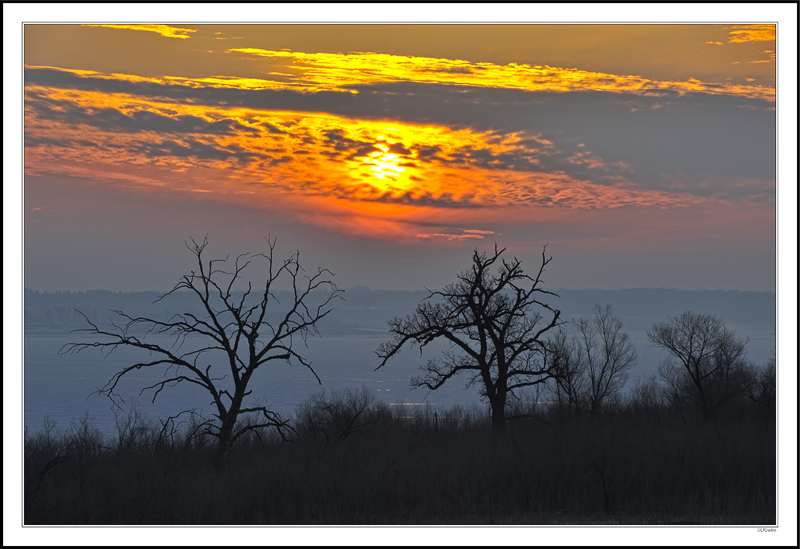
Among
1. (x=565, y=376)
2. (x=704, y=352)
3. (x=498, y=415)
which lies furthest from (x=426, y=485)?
(x=704, y=352)

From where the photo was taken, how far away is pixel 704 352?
57219 mm

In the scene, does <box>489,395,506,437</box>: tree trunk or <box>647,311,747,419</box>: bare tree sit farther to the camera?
<box>647,311,747,419</box>: bare tree

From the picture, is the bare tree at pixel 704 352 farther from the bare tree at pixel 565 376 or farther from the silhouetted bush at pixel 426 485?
the silhouetted bush at pixel 426 485

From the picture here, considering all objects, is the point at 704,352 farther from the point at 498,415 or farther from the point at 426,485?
the point at 426,485

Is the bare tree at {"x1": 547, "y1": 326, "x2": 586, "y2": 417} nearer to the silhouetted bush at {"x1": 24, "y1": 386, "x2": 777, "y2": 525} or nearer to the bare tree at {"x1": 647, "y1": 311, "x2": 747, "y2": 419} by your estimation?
the silhouetted bush at {"x1": 24, "y1": 386, "x2": 777, "y2": 525}

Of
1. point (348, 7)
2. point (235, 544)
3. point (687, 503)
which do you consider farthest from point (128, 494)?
point (687, 503)

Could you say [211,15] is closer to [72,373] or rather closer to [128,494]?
[128,494]

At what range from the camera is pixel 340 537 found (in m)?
10.6

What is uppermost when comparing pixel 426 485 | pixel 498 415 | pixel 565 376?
pixel 565 376

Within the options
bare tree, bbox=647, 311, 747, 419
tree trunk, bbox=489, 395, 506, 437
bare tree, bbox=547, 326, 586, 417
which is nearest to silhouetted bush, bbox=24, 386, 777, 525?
tree trunk, bbox=489, 395, 506, 437

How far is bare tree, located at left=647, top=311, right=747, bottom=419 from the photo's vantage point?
53219mm

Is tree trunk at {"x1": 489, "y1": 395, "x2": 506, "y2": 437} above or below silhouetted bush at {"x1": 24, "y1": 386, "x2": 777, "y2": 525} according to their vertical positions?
above

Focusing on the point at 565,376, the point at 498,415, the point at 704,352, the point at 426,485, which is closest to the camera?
the point at 426,485

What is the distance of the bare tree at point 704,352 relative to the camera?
53.2m
